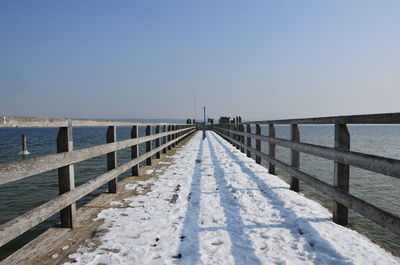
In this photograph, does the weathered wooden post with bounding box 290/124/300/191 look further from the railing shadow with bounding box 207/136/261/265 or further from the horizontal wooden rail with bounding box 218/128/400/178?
the railing shadow with bounding box 207/136/261/265

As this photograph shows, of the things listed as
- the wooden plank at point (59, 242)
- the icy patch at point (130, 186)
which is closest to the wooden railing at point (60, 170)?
the wooden plank at point (59, 242)

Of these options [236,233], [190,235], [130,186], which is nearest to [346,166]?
[236,233]

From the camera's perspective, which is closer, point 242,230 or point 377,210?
point 377,210

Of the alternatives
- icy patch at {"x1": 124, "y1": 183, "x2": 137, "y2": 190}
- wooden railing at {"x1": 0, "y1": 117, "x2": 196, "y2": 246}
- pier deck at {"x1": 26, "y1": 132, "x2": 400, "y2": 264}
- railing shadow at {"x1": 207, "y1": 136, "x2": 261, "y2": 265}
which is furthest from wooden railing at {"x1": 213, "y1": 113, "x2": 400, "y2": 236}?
wooden railing at {"x1": 0, "y1": 117, "x2": 196, "y2": 246}

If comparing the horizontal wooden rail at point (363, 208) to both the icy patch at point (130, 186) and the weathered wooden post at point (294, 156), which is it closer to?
the weathered wooden post at point (294, 156)

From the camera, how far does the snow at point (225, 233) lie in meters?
2.72

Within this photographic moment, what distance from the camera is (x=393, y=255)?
9.05 ft

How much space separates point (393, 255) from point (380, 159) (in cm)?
101

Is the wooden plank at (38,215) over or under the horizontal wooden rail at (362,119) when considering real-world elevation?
under

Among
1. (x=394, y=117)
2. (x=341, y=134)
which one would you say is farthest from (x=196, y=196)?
(x=394, y=117)

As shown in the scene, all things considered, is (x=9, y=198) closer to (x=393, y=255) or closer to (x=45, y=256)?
(x=45, y=256)

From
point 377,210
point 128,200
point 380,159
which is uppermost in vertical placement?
point 380,159

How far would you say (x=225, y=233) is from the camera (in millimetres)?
3299

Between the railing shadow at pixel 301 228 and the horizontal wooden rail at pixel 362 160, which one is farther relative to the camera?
the railing shadow at pixel 301 228
